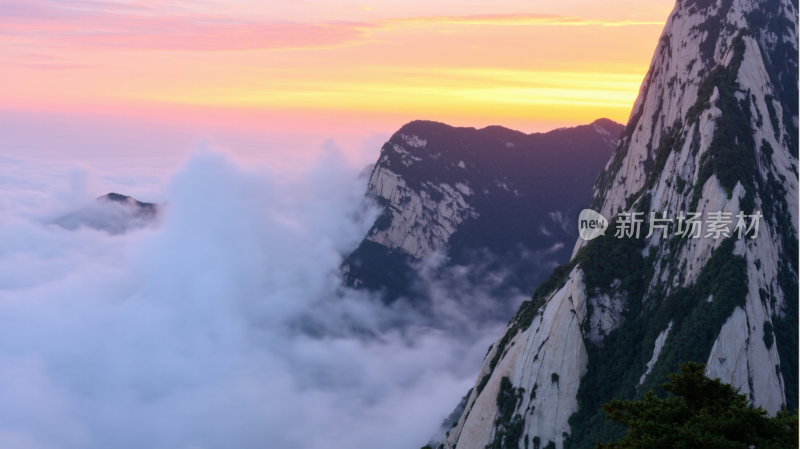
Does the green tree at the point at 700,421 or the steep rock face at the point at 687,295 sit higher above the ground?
the steep rock face at the point at 687,295

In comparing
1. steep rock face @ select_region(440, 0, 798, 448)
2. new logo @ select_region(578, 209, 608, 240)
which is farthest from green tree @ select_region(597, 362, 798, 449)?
new logo @ select_region(578, 209, 608, 240)

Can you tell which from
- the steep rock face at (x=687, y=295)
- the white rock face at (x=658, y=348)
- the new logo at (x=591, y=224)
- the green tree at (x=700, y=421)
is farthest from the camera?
the new logo at (x=591, y=224)

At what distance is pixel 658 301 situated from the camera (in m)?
80.2

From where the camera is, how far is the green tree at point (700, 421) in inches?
1234

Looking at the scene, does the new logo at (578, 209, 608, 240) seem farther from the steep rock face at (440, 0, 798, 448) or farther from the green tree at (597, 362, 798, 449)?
the green tree at (597, 362, 798, 449)

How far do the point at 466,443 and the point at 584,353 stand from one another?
21907mm

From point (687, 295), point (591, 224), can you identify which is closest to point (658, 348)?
point (687, 295)

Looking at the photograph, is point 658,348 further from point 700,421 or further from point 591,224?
point 591,224

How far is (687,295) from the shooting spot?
74250mm

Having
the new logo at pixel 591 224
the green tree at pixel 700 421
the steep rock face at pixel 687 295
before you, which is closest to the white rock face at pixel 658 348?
the steep rock face at pixel 687 295

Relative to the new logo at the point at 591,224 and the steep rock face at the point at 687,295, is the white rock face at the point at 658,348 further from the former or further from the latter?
the new logo at the point at 591,224

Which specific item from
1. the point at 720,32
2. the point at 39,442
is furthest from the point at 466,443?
the point at 39,442

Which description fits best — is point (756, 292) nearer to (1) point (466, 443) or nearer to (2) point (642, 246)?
(2) point (642, 246)

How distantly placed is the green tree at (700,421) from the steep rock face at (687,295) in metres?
30.8
